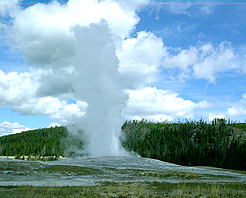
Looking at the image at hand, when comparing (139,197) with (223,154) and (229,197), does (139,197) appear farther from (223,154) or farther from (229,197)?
(223,154)

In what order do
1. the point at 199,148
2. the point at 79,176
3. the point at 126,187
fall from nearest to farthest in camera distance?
the point at 126,187, the point at 79,176, the point at 199,148

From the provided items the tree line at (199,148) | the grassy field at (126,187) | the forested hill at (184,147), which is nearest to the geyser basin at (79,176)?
the grassy field at (126,187)

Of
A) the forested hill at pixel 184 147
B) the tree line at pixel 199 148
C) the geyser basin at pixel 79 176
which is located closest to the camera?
the geyser basin at pixel 79 176

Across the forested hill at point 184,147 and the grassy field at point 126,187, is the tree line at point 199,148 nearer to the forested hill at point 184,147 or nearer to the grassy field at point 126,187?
the forested hill at point 184,147

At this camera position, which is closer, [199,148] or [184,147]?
[199,148]

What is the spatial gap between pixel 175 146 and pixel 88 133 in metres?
63.9

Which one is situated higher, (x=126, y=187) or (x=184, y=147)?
(x=184, y=147)

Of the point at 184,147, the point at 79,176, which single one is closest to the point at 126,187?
the point at 79,176

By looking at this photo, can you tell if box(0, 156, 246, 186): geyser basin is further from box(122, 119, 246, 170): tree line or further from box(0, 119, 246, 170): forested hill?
box(0, 119, 246, 170): forested hill

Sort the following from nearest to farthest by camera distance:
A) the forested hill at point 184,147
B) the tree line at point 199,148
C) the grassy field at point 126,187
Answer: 1. the grassy field at point 126,187
2. the tree line at point 199,148
3. the forested hill at point 184,147

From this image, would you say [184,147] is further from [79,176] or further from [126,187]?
[126,187]

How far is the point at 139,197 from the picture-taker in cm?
1756

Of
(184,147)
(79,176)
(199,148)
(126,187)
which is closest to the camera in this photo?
(126,187)

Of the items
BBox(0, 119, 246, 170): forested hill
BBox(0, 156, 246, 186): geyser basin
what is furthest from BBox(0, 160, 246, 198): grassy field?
BBox(0, 119, 246, 170): forested hill
